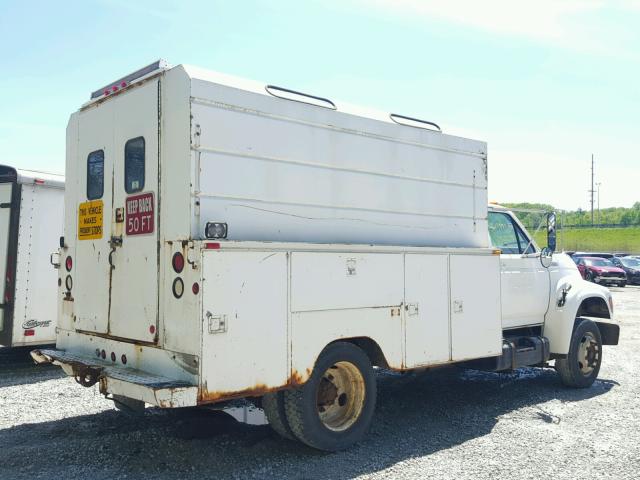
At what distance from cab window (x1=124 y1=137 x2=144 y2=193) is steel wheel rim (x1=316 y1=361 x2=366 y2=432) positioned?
2257 mm

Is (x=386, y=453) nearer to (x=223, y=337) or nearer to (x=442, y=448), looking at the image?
(x=442, y=448)

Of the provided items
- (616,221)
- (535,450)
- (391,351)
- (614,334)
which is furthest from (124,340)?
(616,221)

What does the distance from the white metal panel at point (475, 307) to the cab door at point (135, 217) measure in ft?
9.60

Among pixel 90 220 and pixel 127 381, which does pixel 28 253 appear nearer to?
A: pixel 90 220

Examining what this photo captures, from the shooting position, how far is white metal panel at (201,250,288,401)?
4359mm

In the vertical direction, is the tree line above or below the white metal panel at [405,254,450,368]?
above

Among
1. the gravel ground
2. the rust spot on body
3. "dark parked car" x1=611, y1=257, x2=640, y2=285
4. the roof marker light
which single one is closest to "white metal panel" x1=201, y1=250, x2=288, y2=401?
the rust spot on body

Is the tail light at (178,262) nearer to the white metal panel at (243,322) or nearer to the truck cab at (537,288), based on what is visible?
the white metal panel at (243,322)

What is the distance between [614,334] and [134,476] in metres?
6.48

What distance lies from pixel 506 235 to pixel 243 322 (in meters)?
4.17

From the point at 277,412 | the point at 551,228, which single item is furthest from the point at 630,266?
the point at 277,412

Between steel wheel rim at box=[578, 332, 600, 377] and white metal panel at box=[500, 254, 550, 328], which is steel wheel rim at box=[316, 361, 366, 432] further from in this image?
steel wheel rim at box=[578, 332, 600, 377]

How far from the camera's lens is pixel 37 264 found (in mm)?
8547

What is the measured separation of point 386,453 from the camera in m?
5.19
